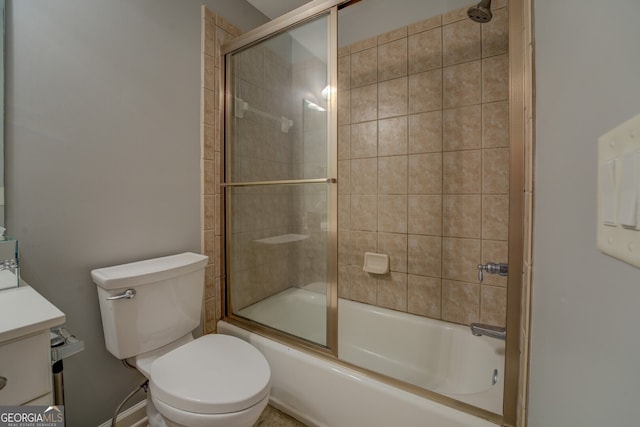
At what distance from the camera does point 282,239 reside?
1606mm

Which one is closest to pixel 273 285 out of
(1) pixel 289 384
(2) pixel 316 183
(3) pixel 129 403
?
(1) pixel 289 384

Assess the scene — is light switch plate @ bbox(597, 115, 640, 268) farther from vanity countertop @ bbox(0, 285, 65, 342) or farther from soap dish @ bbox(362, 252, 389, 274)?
soap dish @ bbox(362, 252, 389, 274)

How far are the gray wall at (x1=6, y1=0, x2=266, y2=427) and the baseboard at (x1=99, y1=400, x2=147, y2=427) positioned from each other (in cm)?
8

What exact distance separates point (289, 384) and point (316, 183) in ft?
3.28

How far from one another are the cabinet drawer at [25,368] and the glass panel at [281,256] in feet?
3.20

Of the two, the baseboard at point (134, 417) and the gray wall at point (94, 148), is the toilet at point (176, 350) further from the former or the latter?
the baseboard at point (134, 417)

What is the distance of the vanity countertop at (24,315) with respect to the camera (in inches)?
24.8

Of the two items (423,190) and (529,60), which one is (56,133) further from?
(423,190)

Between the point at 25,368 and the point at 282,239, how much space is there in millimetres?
1092

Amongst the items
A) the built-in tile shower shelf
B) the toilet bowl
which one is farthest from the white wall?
the built-in tile shower shelf
